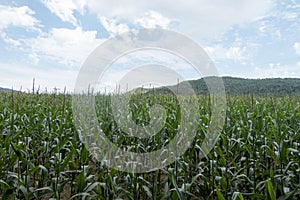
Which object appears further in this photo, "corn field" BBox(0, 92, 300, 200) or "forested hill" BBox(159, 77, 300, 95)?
"forested hill" BBox(159, 77, 300, 95)

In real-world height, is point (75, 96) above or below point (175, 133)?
above

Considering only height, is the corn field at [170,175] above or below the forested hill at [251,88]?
below

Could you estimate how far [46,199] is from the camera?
9.76ft

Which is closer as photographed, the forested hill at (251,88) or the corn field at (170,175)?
the corn field at (170,175)

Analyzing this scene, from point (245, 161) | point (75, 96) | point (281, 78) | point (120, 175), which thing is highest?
point (281, 78)

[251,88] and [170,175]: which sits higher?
[251,88]

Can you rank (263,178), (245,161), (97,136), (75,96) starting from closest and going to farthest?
(263,178) → (245,161) → (97,136) → (75,96)

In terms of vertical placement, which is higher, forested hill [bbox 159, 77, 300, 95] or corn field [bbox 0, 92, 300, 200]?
forested hill [bbox 159, 77, 300, 95]

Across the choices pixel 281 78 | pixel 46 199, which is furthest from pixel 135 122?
pixel 281 78

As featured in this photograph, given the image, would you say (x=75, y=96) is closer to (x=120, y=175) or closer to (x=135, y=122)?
(x=135, y=122)

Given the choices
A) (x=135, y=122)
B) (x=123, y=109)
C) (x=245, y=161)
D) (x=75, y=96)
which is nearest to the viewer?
(x=245, y=161)

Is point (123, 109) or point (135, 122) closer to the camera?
point (135, 122)

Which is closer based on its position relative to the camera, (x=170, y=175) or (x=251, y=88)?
(x=170, y=175)

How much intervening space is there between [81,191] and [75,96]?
529 centimetres
